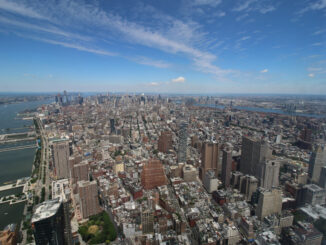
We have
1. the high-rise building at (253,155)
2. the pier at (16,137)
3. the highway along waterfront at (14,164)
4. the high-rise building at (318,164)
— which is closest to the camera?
the high-rise building at (318,164)

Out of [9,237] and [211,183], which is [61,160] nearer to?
[9,237]

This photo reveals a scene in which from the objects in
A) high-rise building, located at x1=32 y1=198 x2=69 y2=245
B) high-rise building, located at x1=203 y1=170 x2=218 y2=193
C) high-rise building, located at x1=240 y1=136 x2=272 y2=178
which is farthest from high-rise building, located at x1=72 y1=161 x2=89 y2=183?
high-rise building, located at x1=240 y1=136 x2=272 y2=178

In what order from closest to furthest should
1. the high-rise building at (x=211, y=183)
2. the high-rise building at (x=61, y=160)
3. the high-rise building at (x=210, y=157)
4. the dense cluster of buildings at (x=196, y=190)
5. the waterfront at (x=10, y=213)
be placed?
the dense cluster of buildings at (x=196, y=190) < the waterfront at (x=10, y=213) < the high-rise building at (x=211, y=183) < the high-rise building at (x=210, y=157) < the high-rise building at (x=61, y=160)

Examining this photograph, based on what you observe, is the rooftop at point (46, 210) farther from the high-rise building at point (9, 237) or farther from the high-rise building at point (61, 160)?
the high-rise building at point (61, 160)

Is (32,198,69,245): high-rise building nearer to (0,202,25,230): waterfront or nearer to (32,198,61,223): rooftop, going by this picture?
(32,198,61,223): rooftop

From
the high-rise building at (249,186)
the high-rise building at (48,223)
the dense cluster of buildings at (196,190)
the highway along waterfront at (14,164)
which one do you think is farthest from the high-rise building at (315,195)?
the highway along waterfront at (14,164)

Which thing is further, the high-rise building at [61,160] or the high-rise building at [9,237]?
the high-rise building at [61,160]

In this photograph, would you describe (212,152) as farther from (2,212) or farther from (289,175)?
(2,212)
